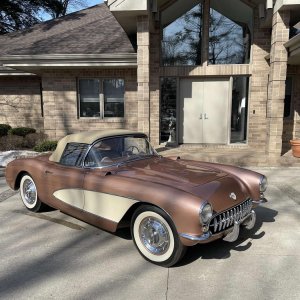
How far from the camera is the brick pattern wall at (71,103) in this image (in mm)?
10992

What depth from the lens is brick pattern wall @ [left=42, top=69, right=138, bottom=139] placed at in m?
11.0

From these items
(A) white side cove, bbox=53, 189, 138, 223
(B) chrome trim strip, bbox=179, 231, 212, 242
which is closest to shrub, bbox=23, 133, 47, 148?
(A) white side cove, bbox=53, 189, 138, 223

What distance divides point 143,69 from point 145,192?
5.98 m

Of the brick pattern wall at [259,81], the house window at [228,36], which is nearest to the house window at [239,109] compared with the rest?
the brick pattern wall at [259,81]

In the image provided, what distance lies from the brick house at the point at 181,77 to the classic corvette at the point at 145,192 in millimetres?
5487

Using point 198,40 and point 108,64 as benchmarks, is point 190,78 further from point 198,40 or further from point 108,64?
point 108,64

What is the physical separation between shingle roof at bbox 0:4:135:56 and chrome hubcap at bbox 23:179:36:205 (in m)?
6.45

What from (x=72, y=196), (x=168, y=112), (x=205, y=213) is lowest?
(x=72, y=196)

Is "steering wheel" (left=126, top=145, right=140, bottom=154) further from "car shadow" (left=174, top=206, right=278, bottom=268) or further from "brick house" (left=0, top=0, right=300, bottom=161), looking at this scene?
"brick house" (left=0, top=0, right=300, bottom=161)

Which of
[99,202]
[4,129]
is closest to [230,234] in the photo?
[99,202]

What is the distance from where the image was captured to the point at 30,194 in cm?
505

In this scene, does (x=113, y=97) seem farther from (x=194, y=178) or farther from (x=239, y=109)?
(x=194, y=178)

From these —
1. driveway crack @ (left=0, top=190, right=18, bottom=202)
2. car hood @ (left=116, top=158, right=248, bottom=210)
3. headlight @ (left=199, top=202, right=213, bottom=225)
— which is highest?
car hood @ (left=116, top=158, right=248, bottom=210)

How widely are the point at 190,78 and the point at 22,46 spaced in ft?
20.6
